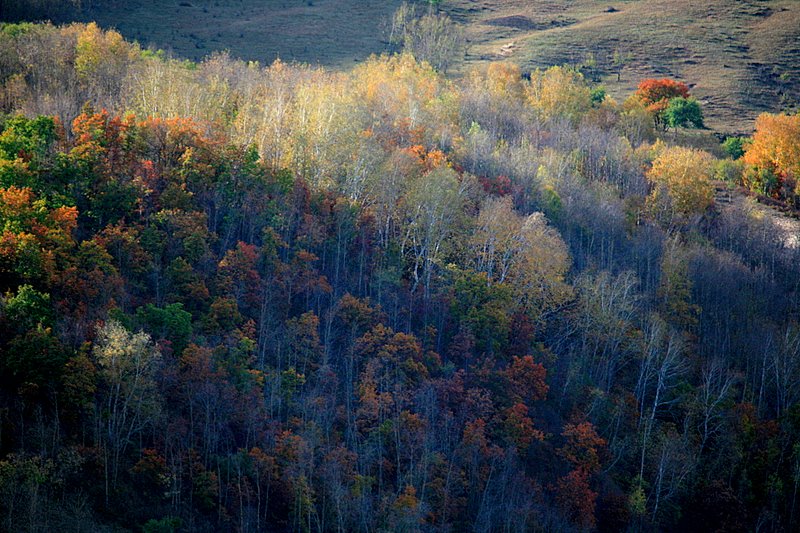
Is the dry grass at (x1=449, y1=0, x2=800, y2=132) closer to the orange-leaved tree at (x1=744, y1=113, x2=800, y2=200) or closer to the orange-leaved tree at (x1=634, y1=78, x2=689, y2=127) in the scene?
the orange-leaved tree at (x1=634, y1=78, x2=689, y2=127)

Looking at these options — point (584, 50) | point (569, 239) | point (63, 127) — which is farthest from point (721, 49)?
point (63, 127)

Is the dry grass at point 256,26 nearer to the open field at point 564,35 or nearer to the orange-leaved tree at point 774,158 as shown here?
the open field at point 564,35

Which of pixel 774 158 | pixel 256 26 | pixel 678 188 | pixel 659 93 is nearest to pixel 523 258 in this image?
pixel 678 188

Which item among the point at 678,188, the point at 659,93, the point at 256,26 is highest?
the point at 256,26

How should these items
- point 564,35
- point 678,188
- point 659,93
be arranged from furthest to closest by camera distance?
point 564,35, point 659,93, point 678,188

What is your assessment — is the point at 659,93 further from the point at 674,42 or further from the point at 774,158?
the point at 674,42

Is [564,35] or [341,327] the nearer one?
[341,327]
